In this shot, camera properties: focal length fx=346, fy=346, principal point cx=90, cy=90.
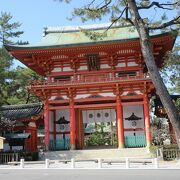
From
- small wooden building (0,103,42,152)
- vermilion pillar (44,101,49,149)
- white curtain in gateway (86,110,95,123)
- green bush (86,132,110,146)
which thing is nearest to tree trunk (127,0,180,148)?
vermilion pillar (44,101,49,149)

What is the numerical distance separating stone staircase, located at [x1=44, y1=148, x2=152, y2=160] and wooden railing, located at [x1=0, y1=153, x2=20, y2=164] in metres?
2.14

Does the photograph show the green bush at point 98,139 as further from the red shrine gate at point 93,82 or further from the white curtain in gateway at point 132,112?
the white curtain in gateway at point 132,112

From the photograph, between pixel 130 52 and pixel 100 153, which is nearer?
pixel 100 153

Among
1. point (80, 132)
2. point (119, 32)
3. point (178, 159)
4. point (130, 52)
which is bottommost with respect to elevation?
point (178, 159)

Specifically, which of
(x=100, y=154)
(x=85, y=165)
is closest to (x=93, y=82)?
(x=100, y=154)

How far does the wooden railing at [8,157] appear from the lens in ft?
81.3

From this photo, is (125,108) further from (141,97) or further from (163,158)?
(163,158)

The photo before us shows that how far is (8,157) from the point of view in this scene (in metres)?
25.0

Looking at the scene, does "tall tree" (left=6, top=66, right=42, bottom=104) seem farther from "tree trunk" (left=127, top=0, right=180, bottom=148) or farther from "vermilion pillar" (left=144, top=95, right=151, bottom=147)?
"tree trunk" (left=127, top=0, right=180, bottom=148)

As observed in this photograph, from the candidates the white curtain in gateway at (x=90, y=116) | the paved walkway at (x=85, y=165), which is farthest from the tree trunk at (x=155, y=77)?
the white curtain in gateway at (x=90, y=116)

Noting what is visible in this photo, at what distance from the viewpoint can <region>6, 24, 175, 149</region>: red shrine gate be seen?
1011 inches

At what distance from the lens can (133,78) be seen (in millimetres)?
25406

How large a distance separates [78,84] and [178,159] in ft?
29.9

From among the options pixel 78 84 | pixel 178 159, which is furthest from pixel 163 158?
pixel 78 84
